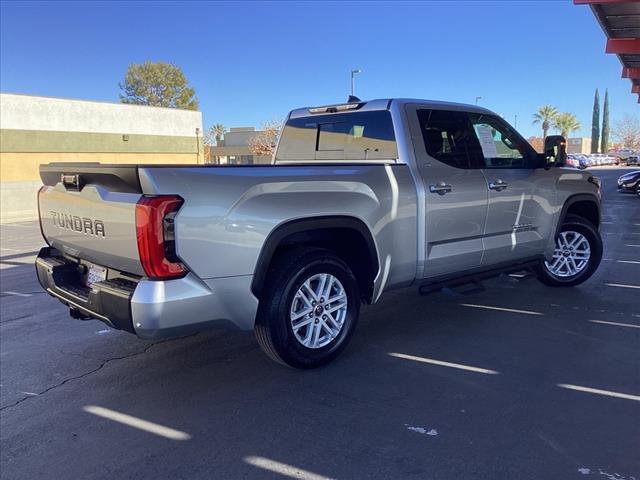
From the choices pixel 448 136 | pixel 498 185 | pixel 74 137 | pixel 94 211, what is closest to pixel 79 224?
pixel 94 211

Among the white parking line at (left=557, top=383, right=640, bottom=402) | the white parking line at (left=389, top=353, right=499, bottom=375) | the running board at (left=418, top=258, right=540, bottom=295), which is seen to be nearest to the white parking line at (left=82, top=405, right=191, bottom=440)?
the white parking line at (left=389, top=353, right=499, bottom=375)

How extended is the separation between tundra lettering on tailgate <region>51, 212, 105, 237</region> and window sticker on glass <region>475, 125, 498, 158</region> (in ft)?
11.9

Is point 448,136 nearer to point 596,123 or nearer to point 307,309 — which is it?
point 307,309

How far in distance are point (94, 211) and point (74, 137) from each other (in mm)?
30195

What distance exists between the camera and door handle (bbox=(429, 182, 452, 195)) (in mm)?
4611

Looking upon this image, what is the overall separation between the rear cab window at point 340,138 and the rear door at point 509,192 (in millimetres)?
969

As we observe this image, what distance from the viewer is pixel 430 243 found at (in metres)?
4.68

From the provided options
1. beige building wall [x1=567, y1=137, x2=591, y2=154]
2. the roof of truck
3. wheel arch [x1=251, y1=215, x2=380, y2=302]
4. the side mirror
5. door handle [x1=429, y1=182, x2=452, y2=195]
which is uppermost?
beige building wall [x1=567, y1=137, x2=591, y2=154]

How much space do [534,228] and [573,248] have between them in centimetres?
111

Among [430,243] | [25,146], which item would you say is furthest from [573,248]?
[25,146]

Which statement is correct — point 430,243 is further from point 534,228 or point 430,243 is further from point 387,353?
point 534,228

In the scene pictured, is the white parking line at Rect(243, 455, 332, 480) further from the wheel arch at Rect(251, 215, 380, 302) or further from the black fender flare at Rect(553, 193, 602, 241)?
the black fender flare at Rect(553, 193, 602, 241)

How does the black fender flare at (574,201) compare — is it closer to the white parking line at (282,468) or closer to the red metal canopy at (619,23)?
the white parking line at (282,468)

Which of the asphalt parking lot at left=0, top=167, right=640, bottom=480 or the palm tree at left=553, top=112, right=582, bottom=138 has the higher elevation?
the palm tree at left=553, top=112, right=582, bottom=138
